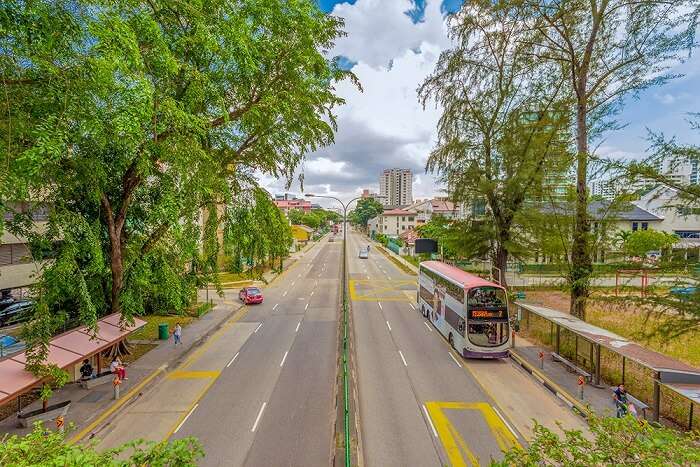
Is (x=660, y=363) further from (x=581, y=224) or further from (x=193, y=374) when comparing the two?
(x=193, y=374)

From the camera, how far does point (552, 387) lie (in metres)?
14.0

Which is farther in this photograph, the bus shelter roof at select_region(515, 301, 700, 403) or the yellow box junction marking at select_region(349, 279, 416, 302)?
the yellow box junction marking at select_region(349, 279, 416, 302)

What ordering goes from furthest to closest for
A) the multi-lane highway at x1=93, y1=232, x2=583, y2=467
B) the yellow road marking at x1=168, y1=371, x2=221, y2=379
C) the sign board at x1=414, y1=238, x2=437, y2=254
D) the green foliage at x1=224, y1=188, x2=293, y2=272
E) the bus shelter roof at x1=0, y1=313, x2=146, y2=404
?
1. the sign board at x1=414, y1=238, x2=437, y2=254
2. the green foliage at x1=224, y1=188, x2=293, y2=272
3. the yellow road marking at x1=168, y1=371, x2=221, y2=379
4. the multi-lane highway at x1=93, y1=232, x2=583, y2=467
5. the bus shelter roof at x1=0, y1=313, x2=146, y2=404

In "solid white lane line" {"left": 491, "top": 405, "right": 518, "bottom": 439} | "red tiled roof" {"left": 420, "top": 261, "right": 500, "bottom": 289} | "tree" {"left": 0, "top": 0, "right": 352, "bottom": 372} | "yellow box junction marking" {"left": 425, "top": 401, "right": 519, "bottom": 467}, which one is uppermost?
"tree" {"left": 0, "top": 0, "right": 352, "bottom": 372}

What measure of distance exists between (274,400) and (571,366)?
12647 mm

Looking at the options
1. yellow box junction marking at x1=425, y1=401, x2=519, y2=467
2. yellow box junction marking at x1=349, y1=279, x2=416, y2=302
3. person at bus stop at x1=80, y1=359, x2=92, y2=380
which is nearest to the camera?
yellow box junction marking at x1=425, y1=401, x2=519, y2=467

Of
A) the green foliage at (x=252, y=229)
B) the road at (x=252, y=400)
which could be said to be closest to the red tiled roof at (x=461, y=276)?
the road at (x=252, y=400)

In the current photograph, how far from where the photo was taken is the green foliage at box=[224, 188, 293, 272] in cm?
1512

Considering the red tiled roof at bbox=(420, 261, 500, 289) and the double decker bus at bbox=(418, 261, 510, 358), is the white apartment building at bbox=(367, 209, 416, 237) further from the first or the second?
the double decker bus at bbox=(418, 261, 510, 358)

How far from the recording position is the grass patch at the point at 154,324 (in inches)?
778

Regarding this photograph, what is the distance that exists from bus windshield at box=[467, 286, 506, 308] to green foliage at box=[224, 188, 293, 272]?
9.39 metres

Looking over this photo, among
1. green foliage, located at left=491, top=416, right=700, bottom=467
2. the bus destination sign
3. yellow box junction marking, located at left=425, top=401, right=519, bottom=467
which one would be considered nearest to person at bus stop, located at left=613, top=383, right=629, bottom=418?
yellow box junction marking, located at left=425, top=401, right=519, bottom=467

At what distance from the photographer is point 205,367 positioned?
16016mm

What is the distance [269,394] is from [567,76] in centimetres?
2109
